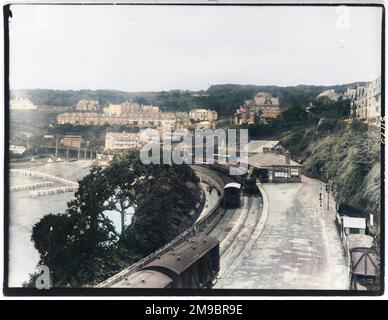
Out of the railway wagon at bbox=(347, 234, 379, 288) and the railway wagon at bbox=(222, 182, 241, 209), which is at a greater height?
the railway wagon at bbox=(222, 182, 241, 209)

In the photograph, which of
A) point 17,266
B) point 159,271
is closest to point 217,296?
point 159,271

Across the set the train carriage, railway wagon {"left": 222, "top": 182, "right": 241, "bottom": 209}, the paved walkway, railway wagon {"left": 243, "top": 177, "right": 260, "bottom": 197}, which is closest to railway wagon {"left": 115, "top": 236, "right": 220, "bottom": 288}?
the train carriage

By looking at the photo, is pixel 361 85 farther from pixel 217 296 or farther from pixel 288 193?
pixel 217 296

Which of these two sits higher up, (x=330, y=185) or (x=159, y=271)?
(x=330, y=185)

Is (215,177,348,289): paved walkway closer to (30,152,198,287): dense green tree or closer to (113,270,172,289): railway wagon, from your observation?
(113,270,172,289): railway wagon

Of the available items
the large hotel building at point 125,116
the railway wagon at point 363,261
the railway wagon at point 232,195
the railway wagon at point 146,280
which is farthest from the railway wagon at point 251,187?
the railway wagon at point 146,280

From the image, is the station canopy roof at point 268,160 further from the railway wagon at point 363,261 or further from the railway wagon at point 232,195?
the railway wagon at point 363,261
